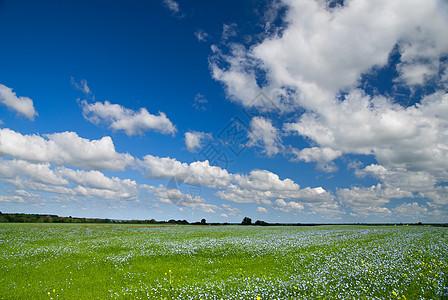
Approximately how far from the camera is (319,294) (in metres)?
11.0

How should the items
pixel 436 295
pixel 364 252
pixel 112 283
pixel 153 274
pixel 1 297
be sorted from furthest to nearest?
pixel 364 252
pixel 153 274
pixel 112 283
pixel 1 297
pixel 436 295

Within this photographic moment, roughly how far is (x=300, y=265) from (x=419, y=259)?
7575 millimetres

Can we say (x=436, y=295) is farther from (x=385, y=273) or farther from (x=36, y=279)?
(x=36, y=279)

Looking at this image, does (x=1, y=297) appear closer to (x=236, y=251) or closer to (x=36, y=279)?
(x=36, y=279)

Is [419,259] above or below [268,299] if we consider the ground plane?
above

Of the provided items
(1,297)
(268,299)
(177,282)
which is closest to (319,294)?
(268,299)

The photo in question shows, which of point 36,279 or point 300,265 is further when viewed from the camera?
point 300,265

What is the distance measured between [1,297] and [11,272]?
16.0 ft

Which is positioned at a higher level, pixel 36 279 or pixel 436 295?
pixel 436 295

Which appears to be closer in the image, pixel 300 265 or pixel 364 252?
pixel 300 265

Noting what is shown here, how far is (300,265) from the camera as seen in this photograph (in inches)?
638

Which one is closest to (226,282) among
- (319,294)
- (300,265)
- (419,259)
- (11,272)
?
→ (319,294)

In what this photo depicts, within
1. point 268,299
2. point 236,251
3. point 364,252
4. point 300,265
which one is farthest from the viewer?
point 236,251

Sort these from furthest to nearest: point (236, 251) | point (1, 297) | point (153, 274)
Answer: point (236, 251) < point (153, 274) < point (1, 297)
